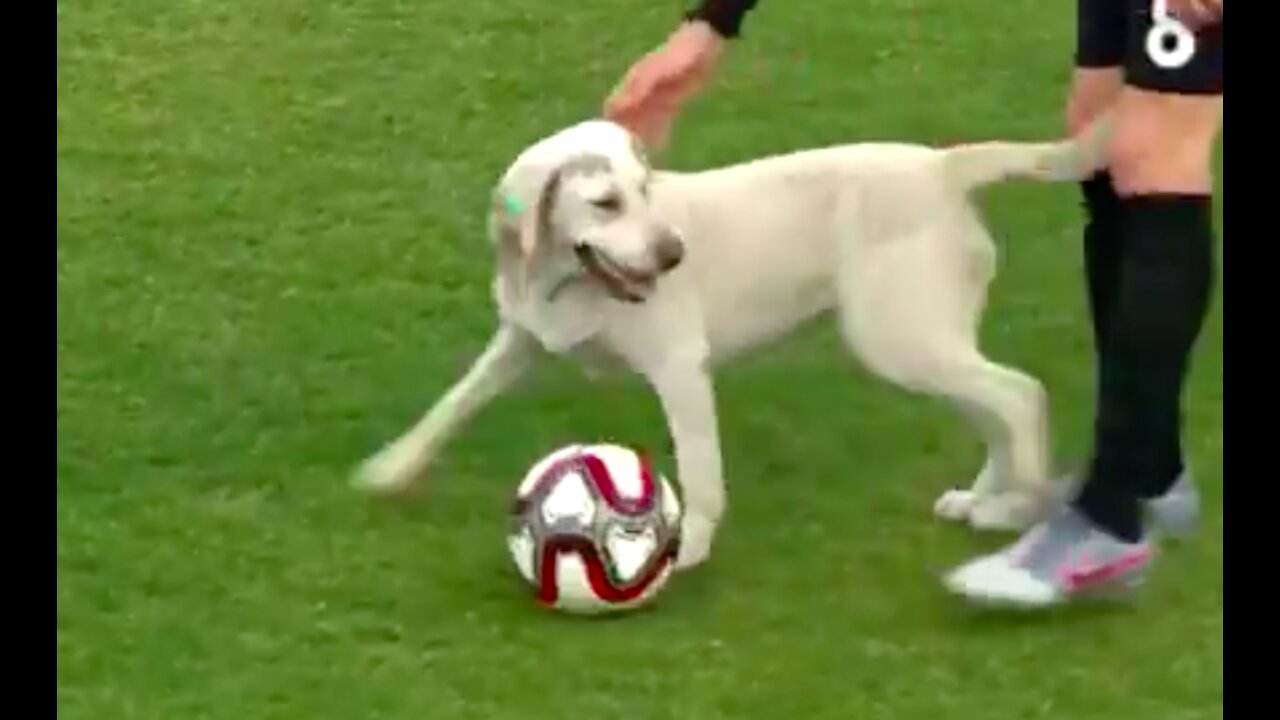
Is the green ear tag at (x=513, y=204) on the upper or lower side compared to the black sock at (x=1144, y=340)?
upper

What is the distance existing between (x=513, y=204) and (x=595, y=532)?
437 mm

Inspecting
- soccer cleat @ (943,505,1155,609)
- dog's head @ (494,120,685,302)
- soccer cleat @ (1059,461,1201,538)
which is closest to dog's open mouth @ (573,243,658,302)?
dog's head @ (494,120,685,302)

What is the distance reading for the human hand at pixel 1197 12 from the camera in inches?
123

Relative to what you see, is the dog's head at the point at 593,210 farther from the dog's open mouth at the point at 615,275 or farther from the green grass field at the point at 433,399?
the green grass field at the point at 433,399

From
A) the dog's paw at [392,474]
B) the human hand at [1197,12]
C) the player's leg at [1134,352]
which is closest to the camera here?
the human hand at [1197,12]

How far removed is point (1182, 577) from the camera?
3.49m

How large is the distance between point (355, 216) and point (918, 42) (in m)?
1.56

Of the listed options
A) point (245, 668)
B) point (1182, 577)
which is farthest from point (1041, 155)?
point (245, 668)

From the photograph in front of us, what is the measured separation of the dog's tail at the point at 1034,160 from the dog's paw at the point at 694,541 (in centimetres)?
58

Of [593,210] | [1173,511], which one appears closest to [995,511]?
[1173,511]

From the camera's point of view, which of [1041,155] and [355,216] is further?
[355,216]

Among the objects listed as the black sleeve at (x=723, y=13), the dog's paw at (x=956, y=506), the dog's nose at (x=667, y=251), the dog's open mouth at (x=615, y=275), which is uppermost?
the black sleeve at (x=723, y=13)

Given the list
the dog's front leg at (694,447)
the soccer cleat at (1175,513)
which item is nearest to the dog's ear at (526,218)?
the dog's front leg at (694,447)

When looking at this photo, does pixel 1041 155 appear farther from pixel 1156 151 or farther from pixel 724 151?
pixel 724 151
